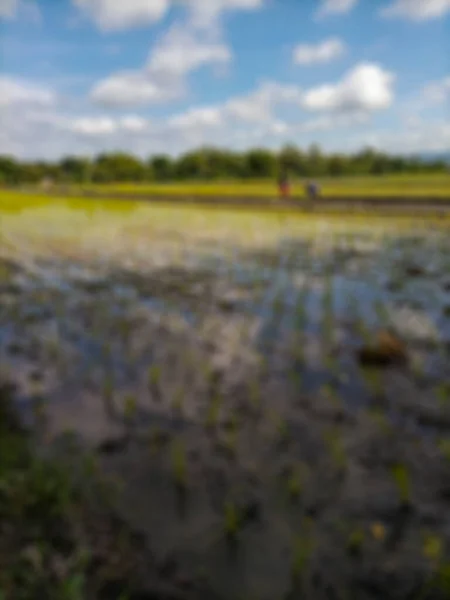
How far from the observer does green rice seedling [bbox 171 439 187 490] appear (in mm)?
3568

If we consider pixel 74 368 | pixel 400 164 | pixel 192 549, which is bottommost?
pixel 192 549

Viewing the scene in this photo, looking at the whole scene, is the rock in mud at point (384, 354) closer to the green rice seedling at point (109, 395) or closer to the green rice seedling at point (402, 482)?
the green rice seedling at point (402, 482)

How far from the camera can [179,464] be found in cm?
369

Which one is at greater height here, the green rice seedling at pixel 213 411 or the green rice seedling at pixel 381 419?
the green rice seedling at pixel 213 411

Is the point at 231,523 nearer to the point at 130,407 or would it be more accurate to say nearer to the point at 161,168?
the point at 130,407

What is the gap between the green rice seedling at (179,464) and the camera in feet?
11.7

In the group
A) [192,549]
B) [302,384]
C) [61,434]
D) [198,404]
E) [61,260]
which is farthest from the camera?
[61,260]

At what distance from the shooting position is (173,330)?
6863 mm

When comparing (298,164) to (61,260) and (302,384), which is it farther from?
(302,384)

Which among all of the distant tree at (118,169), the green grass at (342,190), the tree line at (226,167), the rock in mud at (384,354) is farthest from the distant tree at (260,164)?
the rock in mud at (384,354)

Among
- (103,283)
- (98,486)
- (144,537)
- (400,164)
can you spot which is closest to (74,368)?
(98,486)

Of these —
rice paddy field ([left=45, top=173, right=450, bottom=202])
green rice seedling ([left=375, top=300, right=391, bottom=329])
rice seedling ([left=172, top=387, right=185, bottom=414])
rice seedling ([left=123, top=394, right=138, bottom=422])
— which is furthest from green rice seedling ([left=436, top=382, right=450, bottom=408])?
rice paddy field ([left=45, top=173, right=450, bottom=202])

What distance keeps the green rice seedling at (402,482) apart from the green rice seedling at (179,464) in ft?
4.90

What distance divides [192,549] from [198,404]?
1.79m
